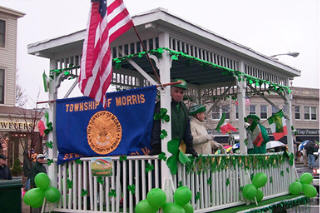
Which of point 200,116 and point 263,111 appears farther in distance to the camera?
point 263,111

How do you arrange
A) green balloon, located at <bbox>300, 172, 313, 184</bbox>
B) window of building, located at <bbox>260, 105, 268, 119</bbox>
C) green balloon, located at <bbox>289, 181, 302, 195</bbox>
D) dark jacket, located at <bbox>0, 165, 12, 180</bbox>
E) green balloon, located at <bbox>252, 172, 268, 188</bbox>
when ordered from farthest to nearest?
window of building, located at <bbox>260, 105, 268, 119</bbox>, green balloon, located at <bbox>300, 172, 313, 184</bbox>, green balloon, located at <bbox>289, 181, 302, 195</bbox>, dark jacket, located at <bbox>0, 165, 12, 180</bbox>, green balloon, located at <bbox>252, 172, 268, 188</bbox>

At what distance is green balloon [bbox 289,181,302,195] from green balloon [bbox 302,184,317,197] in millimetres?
134

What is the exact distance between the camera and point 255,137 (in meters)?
9.98

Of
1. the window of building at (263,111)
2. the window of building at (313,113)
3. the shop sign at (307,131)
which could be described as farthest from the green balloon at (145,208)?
the window of building at (313,113)

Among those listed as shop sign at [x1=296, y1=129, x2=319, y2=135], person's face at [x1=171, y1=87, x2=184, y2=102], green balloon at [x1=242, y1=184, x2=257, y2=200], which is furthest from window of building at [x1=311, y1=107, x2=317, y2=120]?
person's face at [x1=171, y1=87, x2=184, y2=102]

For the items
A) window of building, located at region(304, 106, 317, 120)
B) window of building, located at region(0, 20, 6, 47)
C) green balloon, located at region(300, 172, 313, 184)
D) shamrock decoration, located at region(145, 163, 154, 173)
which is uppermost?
window of building, located at region(0, 20, 6, 47)

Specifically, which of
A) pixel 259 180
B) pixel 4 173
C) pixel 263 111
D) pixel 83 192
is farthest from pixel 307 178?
pixel 263 111

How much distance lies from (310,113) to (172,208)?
42926 millimetres

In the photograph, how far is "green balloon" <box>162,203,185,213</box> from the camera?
5926 millimetres

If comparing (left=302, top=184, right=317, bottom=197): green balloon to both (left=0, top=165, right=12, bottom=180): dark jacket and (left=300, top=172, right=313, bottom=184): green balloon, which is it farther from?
(left=0, top=165, right=12, bottom=180): dark jacket

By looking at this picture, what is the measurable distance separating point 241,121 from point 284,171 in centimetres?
265

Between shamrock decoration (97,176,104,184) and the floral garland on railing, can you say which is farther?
the floral garland on railing

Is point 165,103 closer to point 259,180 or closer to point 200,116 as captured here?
point 200,116

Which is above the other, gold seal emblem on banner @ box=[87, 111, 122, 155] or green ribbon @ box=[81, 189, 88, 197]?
gold seal emblem on banner @ box=[87, 111, 122, 155]
